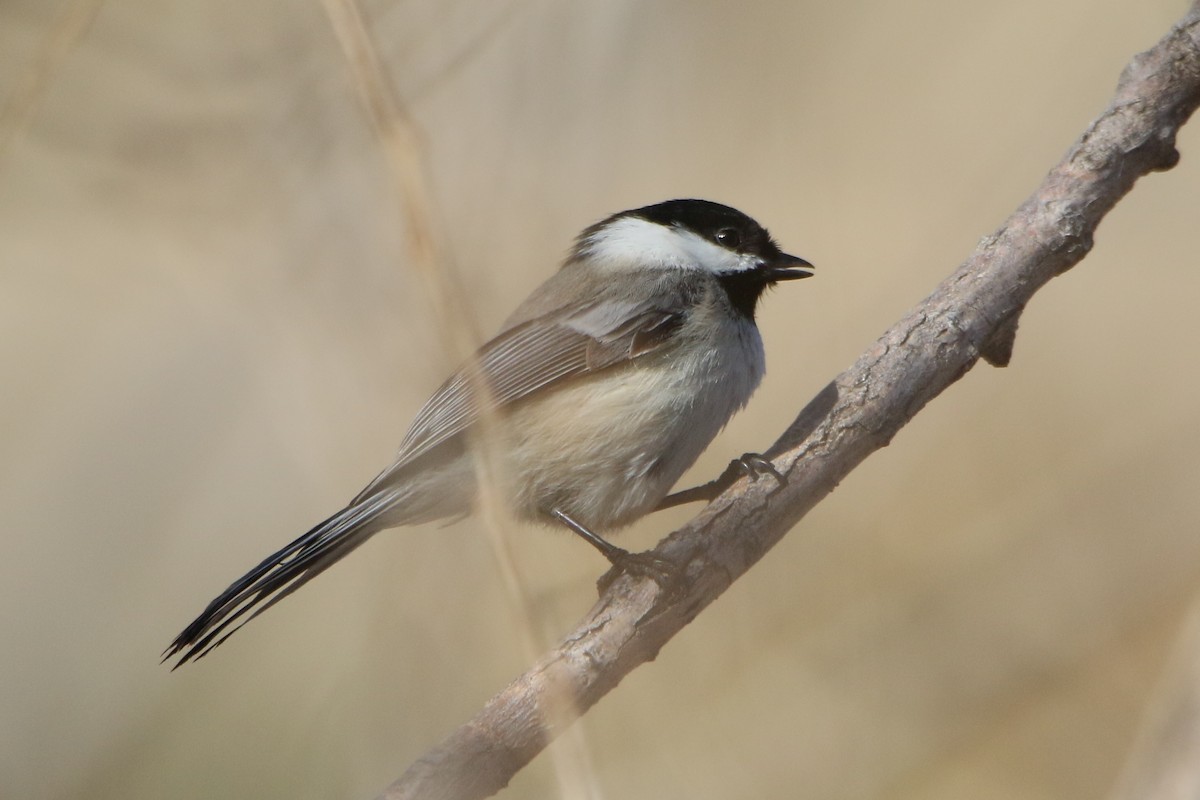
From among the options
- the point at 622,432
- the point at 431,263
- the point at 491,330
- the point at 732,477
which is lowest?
the point at 732,477

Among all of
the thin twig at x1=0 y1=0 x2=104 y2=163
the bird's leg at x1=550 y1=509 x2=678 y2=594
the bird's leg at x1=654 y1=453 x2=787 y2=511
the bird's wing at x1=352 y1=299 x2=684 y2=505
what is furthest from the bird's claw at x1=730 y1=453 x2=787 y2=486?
the thin twig at x1=0 y1=0 x2=104 y2=163

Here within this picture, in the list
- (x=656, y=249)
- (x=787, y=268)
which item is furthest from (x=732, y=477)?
(x=656, y=249)

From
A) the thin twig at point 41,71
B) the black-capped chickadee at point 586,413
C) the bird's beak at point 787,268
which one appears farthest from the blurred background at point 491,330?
the thin twig at point 41,71

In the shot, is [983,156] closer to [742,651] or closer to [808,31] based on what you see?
[808,31]

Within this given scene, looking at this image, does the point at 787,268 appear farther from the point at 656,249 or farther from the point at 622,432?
the point at 622,432

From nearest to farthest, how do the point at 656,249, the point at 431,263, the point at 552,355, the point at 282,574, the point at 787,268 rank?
the point at 431,263 → the point at 282,574 → the point at 552,355 → the point at 787,268 → the point at 656,249

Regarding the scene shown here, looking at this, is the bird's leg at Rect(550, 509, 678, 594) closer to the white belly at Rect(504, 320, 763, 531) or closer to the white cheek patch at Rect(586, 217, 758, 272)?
the white belly at Rect(504, 320, 763, 531)
